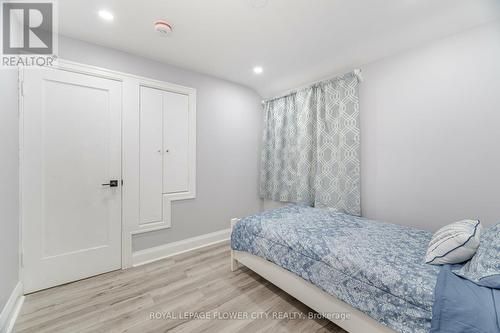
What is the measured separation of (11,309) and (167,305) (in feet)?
3.90

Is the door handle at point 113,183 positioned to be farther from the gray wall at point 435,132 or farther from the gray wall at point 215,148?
the gray wall at point 435,132

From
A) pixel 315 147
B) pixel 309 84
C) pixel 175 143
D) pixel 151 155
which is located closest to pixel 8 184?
pixel 151 155

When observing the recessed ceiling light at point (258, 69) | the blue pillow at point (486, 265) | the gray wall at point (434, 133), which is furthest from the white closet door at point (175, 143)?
the blue pillow at point (486, 265)

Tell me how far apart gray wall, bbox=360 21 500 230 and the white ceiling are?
225mm

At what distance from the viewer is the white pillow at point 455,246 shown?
1260mm

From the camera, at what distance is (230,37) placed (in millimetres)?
2084

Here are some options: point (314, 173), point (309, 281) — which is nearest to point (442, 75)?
point (314, 173)

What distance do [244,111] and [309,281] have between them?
8.87 feet

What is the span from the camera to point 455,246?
4.17 ft

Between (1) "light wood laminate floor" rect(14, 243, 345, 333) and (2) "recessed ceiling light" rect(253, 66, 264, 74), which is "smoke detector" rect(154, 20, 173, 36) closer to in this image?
(2) "recessed ceiling light" rect(253, 66, 264, 74)

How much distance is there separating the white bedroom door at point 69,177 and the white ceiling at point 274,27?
24.9 inches

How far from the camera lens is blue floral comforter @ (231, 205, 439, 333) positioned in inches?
44.9

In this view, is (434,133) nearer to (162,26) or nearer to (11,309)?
(162,26)

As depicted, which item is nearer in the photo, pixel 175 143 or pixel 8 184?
pixel 8 184
